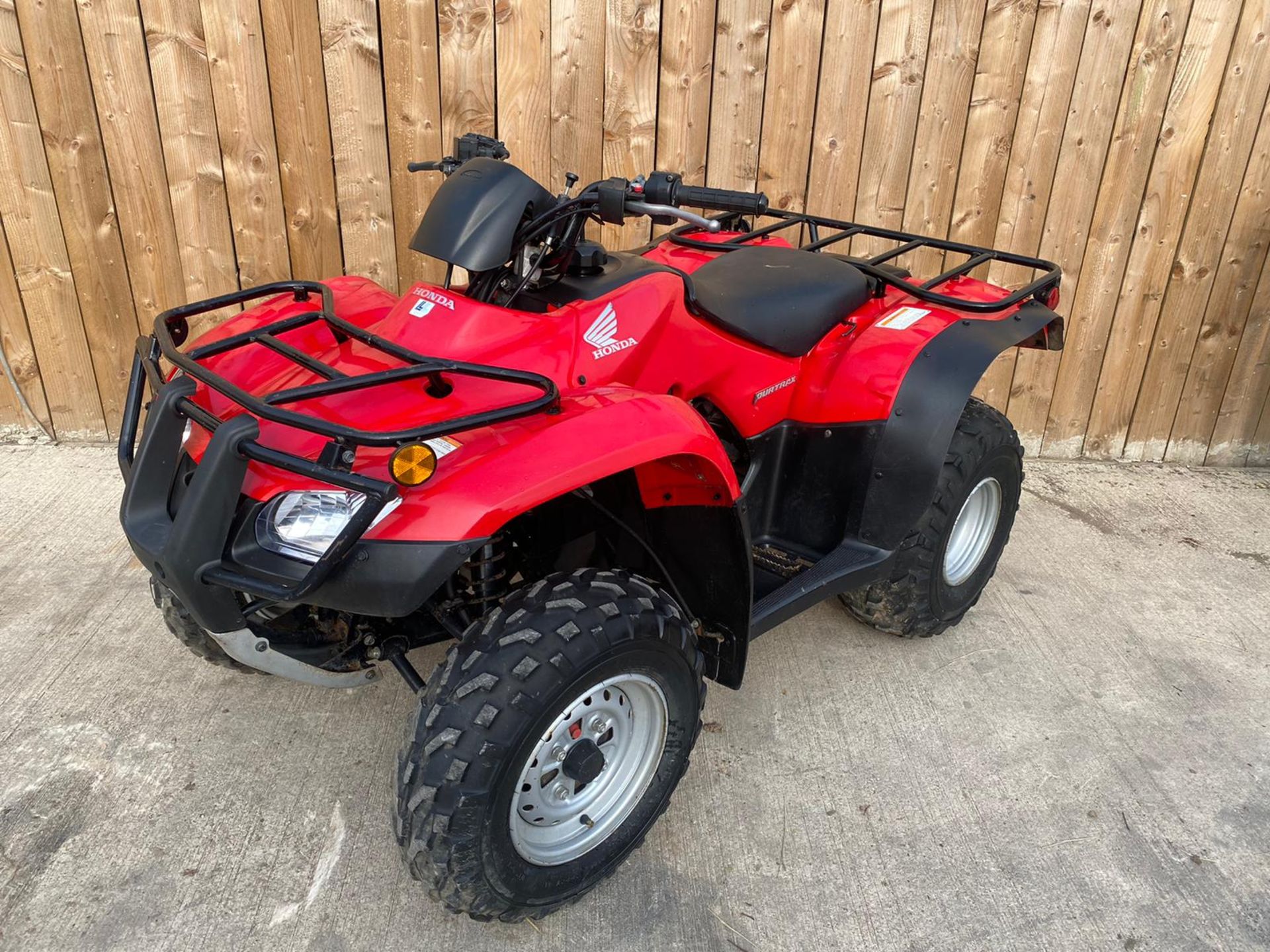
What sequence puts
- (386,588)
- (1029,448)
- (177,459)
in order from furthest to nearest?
(1029,448)
(177,459)
(386,588)

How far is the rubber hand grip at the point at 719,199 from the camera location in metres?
2.09

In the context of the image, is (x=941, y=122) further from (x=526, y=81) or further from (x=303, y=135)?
(x=303, y=135)

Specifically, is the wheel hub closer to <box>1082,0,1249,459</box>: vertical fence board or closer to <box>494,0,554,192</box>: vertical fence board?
<box>494,0,554,192</box>: vertical fence board

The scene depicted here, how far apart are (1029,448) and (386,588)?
12.4ft

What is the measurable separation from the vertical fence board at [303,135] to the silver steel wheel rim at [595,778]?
2620mm

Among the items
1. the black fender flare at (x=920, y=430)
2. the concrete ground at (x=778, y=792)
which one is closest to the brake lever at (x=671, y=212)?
the black fender flare at (x=920, y=430)

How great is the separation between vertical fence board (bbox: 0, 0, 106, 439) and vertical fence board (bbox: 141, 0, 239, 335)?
1.55 ft

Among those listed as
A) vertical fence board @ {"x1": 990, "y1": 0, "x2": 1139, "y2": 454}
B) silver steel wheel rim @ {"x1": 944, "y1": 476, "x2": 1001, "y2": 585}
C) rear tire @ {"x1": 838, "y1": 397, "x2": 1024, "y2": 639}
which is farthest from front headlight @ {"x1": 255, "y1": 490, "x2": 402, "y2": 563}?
vertical fence board @ {"x1": 990, "y1": 0, "x2": 1139, "y2": 454}

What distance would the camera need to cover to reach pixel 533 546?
96.8 inches

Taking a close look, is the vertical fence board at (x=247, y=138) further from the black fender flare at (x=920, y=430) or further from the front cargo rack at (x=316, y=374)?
the black fender flare at (x=920, y=430)

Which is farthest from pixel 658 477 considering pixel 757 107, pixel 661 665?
pixel 757 107

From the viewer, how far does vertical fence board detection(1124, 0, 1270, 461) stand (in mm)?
3902

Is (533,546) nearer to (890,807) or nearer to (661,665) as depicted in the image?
(661,665)

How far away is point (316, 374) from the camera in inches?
79.3
